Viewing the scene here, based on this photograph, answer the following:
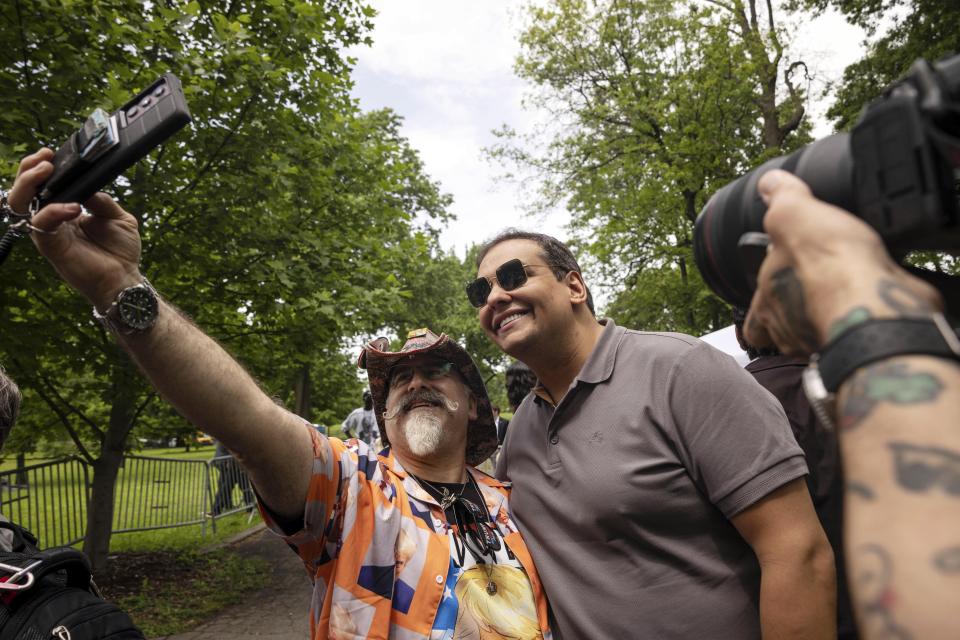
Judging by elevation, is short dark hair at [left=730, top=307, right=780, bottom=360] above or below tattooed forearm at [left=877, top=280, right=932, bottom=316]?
below

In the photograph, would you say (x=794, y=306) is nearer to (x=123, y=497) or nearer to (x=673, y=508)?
(x=673, y=508)

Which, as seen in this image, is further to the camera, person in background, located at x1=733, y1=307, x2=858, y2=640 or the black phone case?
person in background, located at x1=733, y1=307, x2=858, y2=640

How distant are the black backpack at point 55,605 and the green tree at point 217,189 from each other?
3.49 metres

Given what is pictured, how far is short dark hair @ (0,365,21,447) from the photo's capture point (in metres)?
1.90

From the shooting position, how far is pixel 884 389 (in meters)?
0.71

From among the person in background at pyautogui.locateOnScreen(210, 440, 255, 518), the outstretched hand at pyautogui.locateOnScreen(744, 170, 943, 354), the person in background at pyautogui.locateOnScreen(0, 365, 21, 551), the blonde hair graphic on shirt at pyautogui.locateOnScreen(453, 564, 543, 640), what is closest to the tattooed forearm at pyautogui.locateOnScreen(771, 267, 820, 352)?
the outstretched hand at pyautogui.locateOnScreen(744, 170, 943, 354)

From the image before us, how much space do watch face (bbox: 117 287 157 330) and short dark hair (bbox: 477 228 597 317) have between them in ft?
4.53

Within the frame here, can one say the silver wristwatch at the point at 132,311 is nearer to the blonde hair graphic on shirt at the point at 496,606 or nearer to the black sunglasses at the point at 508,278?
the blonde hair graphic on shirt at the point at 496,606

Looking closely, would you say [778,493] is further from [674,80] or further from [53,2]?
[674,80]

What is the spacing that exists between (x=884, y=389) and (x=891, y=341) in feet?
0.19

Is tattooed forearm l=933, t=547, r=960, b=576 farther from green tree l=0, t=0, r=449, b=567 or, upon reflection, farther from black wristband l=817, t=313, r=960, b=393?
green tree l=0, t=0, r=449, b=567

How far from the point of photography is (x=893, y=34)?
11719 mm

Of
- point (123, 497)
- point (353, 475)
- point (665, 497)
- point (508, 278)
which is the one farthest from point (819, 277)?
point (123, 497)

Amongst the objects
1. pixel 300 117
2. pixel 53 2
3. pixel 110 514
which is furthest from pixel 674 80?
pixel 110 514
